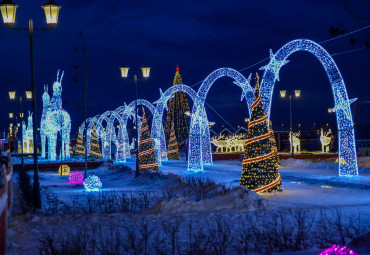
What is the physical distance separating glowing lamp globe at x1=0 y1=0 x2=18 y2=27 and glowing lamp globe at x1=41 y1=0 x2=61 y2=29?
78 centimetres

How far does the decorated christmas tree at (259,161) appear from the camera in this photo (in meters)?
16.3


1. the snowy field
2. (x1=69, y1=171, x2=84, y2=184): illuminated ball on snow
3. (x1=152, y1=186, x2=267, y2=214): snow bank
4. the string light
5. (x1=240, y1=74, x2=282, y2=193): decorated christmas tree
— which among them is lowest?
the snowy field

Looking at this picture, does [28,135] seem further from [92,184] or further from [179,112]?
[92,184]

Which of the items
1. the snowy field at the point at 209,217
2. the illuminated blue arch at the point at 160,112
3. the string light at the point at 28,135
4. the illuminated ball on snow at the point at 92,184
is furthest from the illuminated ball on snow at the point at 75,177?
the string light at the point at 28,135

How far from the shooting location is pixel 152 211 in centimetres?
1253

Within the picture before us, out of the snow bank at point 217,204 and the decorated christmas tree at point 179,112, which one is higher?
the decorated christmas tree at point 179,112

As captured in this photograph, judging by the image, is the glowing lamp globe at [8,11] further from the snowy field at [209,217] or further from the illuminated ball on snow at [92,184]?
the illuminated ball on snow at [92,184]

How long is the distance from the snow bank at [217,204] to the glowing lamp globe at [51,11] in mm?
5687

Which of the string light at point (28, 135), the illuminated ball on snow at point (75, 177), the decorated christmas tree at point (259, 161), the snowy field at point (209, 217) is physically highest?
the string light at point (28, 135)

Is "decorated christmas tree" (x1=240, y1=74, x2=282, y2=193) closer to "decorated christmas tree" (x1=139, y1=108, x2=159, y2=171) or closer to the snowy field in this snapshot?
the snowy field

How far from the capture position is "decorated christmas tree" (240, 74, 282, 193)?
16.3 meters

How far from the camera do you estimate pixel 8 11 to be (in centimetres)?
1320

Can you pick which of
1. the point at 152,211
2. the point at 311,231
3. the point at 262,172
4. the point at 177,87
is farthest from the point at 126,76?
the point at 311,231

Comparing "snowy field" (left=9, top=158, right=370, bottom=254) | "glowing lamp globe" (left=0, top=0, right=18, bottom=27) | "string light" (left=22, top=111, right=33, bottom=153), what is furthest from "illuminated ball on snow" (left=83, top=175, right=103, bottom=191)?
"string light" (left=22, top=111, right=33, bottom=153)
